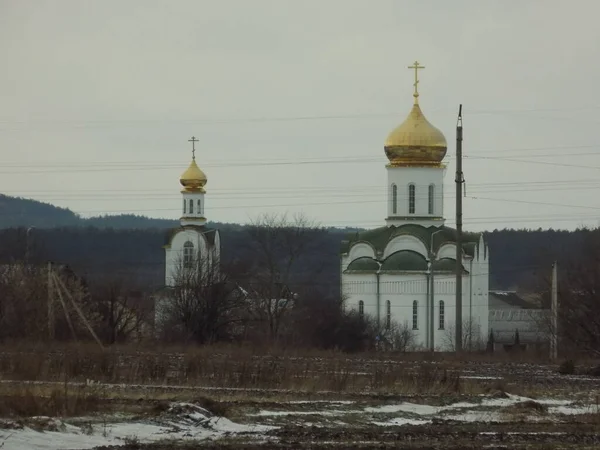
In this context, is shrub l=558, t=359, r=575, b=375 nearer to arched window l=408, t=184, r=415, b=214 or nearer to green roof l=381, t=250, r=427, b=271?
green roof l=381, t=250, r=427, b=271

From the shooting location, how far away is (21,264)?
58125 mm

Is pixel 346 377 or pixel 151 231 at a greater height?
pixel 151 231

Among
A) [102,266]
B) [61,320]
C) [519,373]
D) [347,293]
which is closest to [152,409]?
[519,373]

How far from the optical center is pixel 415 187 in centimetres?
6938

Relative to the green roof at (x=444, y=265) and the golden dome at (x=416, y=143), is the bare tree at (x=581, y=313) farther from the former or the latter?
the golden dome at (x=416, y=143)

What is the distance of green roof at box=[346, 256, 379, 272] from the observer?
68.2 m

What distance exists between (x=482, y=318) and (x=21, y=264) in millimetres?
20273

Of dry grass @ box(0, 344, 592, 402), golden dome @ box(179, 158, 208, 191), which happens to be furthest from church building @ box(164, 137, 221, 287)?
dry grass @ box(0, 344, 592, 402)

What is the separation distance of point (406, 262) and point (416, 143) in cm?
489

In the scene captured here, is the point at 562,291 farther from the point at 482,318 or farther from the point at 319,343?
the point at 482,318

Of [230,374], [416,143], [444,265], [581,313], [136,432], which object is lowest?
[136,432]

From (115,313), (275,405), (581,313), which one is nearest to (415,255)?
(115,313)

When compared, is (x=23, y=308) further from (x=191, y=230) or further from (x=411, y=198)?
(x=191, y=230)

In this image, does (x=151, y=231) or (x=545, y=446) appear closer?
(x=545, y=446)
